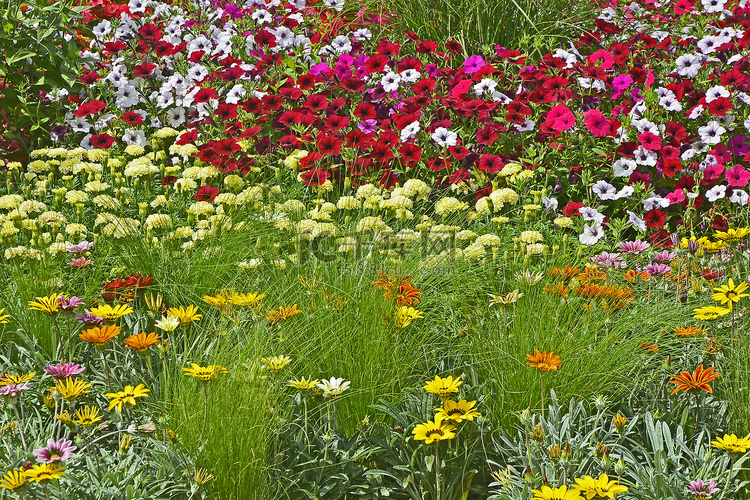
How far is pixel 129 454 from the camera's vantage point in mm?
1925

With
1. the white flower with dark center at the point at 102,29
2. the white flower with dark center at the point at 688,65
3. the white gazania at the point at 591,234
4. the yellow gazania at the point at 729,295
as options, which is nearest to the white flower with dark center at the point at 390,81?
the white gazania at the point at 591,234

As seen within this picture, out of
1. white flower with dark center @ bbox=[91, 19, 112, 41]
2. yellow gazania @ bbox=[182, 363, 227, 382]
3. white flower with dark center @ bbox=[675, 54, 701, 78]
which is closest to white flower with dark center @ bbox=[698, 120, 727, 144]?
white flower with dark center @ bbox=[675, 54, 701, 78]

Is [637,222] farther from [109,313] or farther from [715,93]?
[109,313]

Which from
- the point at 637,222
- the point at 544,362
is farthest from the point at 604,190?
the point at 544,362

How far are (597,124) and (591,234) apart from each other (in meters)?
0.73

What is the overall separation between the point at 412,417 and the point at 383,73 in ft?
10.3

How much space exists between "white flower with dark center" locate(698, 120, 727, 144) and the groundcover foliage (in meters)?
0.02

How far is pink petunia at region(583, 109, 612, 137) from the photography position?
389 cm

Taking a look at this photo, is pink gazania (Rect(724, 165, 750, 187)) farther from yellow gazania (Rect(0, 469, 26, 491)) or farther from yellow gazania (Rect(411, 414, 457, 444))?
yellow gazania (Rect(0, 469, 26, 491))

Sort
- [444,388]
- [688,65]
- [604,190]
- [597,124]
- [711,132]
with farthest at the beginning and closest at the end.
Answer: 1. [688,65]
2. [711,132]
3. [597,124]
4. [604,190]
5. [444,388]

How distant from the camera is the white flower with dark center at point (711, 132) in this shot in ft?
13.1

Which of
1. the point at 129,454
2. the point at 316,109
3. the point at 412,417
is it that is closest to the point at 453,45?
the point at 316,109

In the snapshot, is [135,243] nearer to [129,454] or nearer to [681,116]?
[129,454]

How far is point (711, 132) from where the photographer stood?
4.04 m
